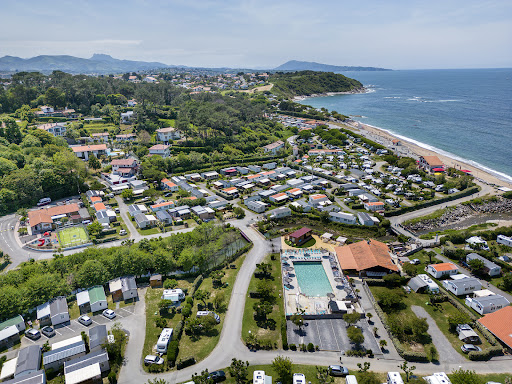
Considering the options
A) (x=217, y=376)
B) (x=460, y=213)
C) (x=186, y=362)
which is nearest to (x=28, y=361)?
(x=186, y=362)

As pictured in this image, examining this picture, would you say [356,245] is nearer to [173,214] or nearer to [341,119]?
[173,214]

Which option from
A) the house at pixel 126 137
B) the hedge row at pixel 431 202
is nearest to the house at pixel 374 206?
the hedge row at pixel 431 202

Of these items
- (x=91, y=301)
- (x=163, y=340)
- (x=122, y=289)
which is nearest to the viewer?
(x=163, y=340)

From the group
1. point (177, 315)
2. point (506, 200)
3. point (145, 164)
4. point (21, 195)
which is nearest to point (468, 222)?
point (506, 200)

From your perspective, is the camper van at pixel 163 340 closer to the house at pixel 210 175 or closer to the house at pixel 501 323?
the house at pixel 501 323

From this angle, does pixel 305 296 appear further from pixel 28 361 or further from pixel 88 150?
pixel 88 150

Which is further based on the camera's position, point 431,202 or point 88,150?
point 88,150
